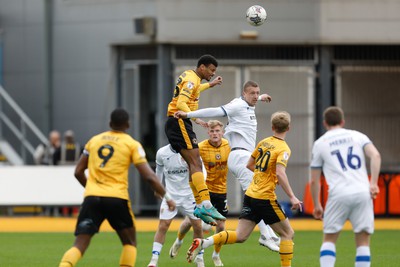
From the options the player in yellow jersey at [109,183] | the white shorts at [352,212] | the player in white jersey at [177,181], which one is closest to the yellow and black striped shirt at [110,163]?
the player in yellow jersey at [109,183]

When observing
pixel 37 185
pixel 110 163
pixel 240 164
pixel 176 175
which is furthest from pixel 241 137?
pixel 37 185

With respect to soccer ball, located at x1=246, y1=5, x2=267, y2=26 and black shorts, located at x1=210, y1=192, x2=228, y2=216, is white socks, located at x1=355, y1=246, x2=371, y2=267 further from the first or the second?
soccer ball, located at x1=246, y1=5, x2=267, y2=26

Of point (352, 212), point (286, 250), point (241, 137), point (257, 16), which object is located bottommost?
point (286, 250)

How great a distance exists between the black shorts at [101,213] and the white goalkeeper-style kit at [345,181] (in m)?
2.20

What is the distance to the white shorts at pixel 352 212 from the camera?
41.2 feet

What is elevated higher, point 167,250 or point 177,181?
point 177,181

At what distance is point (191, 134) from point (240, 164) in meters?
1.12

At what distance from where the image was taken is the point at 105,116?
32.2m

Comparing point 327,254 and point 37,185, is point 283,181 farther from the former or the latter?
point 37,185

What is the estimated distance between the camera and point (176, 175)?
56.6 ft

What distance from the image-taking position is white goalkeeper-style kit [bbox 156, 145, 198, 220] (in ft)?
56.1

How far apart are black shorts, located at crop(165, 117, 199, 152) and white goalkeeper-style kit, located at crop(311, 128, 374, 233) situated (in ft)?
13.6

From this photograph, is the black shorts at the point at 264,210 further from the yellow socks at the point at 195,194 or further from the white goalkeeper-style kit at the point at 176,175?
the white goalkeeper-style kit at the point at 176,175

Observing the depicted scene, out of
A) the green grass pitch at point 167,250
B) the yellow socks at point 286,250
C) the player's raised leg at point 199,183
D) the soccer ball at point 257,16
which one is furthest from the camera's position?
the soccer ball at point 257,16
